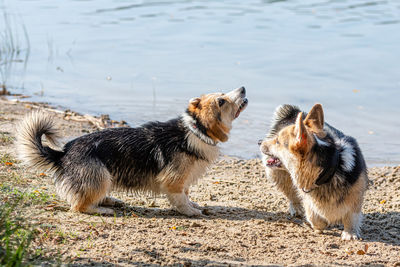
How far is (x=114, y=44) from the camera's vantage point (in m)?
14.3

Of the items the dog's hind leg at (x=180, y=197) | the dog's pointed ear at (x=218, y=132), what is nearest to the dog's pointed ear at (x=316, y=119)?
the dog's pointed ear at (x=218, y=132)

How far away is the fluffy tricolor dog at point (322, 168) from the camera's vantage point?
464 cm

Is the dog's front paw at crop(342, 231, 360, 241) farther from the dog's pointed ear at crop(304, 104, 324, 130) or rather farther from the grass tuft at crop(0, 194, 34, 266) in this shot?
the grass tuft at crop(0, 194, 34, 266)

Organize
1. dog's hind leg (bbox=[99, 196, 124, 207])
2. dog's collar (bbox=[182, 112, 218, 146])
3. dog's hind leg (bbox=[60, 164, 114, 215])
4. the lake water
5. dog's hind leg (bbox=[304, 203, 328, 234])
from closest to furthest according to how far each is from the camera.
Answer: dog's hind leg (bbox=[304, 203, 328, 234]) < dog's hind leg (bbox=[60, 164, 114, 215]) < dog's collar (bbox=[182, 112, 218, 146]) < dog's hind leg (bbox=[99, 196, 124, 207]) < the lake water

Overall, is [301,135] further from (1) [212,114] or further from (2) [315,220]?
(1) [212,114]

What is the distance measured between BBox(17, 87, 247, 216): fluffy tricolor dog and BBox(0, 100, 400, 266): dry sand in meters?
0.26

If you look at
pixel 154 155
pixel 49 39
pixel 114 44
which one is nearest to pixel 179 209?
pixel 154 155

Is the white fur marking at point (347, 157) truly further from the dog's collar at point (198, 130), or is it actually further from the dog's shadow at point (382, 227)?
the dog's collar at point (198, 130)

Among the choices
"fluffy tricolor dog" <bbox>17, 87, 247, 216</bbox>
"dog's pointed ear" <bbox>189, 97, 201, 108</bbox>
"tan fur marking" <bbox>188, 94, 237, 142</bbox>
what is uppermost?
"dog's pointed ear" <bbox>189, 97, 201, 108</bbox>

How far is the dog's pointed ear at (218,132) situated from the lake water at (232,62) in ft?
8.80

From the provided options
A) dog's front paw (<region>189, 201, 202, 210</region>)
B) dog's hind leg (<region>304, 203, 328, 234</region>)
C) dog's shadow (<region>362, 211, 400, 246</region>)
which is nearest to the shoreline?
dog's shadow (<region>362, 211, 400, 246</region>)

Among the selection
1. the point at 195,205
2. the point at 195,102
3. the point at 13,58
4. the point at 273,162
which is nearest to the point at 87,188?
the point at 195,205

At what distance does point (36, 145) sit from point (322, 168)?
277cm

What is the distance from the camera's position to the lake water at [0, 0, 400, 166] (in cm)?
984
